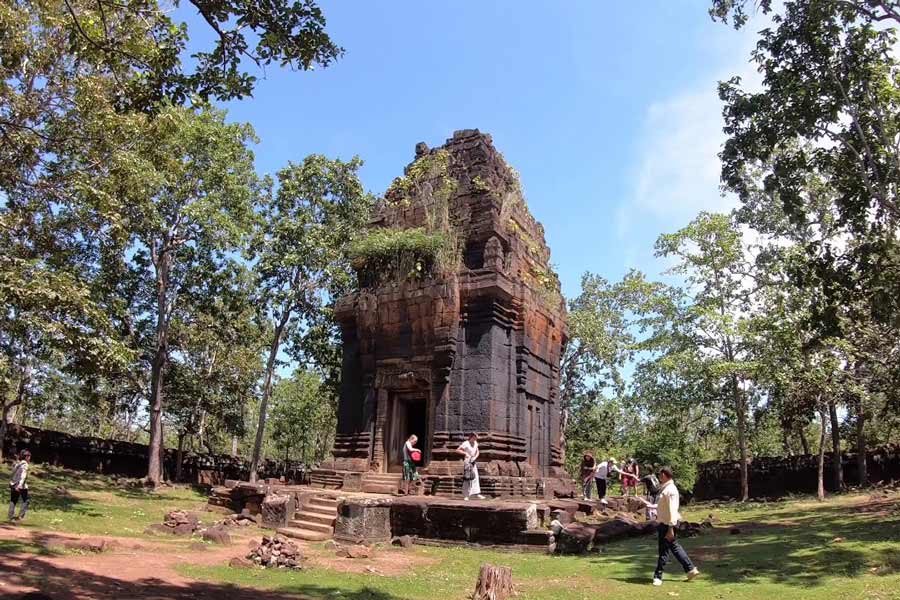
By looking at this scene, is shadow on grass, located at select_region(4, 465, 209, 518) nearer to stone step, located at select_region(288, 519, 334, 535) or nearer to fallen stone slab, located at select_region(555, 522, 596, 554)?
stone step, located at select_region(288, 519, 334, 535)

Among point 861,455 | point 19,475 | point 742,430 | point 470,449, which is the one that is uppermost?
point 742,430

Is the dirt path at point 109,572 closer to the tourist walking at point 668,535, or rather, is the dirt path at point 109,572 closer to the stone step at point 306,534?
the stone step at point 306,534

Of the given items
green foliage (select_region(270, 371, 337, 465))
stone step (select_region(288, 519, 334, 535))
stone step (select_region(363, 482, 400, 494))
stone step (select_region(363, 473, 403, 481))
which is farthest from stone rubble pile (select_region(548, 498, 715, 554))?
green foliage (select_region(270, 371, 337, 465))

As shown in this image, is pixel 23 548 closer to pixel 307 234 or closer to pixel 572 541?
pixel 572 541

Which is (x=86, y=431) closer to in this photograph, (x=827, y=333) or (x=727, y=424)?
(x=727, y=424)

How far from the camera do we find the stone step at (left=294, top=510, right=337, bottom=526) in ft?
34.9

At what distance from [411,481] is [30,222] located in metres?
9.13

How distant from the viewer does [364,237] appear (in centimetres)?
1498

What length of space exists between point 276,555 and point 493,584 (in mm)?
2834

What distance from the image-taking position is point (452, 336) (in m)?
13.3

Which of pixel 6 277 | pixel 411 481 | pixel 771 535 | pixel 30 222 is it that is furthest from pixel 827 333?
pixel 30 222

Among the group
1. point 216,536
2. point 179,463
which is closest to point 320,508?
point 216,536

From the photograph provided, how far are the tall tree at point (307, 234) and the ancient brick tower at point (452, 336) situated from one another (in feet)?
20.2

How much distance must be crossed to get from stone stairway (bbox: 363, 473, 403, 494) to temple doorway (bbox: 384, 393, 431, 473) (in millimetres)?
531
